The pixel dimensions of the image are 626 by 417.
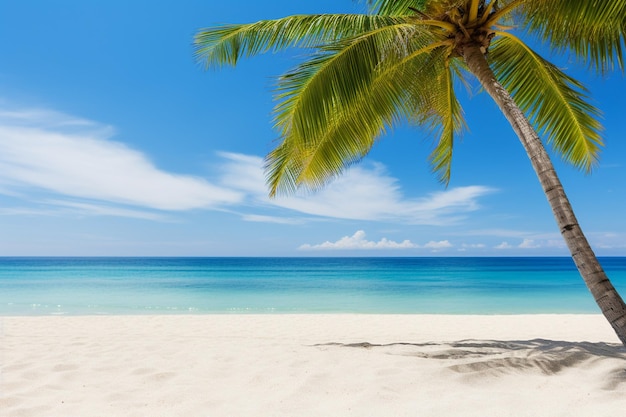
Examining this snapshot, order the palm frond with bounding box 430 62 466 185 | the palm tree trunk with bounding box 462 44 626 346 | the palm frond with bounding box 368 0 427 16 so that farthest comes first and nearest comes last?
the palm frond with bounding box 430 62 466 185
the palm frond with bounding box 368 0 427 16
the palm tree trunk with bounding box 462 44 626 346

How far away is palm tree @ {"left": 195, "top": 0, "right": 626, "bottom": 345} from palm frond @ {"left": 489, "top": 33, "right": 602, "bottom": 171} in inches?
0.6

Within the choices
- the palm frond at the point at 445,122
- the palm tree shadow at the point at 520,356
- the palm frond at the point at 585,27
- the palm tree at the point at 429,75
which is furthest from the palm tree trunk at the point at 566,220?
the palm frond at the point at 445,122

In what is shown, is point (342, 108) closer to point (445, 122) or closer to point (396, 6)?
point (396, 6)

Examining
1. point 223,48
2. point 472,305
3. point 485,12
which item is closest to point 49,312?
point 223,48

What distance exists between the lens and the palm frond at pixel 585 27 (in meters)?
4.61

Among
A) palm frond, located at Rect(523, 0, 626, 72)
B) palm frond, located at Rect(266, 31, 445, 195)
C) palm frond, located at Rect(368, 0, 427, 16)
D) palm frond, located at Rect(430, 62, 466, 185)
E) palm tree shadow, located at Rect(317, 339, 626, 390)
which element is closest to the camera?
palm tree shadow, located at Rect(317, 339, 626, 390)

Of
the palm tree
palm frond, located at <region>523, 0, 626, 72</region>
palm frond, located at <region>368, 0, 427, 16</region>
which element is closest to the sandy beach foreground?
the palm tree

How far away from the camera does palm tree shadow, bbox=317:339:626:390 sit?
3.91 meters

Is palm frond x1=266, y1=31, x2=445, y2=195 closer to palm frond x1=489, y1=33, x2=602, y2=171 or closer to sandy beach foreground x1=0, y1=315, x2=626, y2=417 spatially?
palm frond x1=489, y1=33, x2=602, y2=171

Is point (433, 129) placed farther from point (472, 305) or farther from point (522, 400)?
point (472, 305)

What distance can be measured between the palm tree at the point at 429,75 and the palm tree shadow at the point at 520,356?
1.45 feet

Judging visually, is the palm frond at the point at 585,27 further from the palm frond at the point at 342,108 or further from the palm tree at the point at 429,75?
the palm frond at the point at 342,108

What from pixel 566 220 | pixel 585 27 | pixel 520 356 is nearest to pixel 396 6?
pixel 585 27

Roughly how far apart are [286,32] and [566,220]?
384 centimetres
